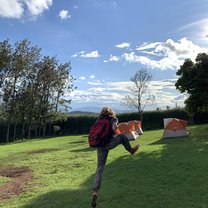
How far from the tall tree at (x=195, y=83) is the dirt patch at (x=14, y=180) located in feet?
47.2

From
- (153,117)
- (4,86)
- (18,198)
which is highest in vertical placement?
(4,86)

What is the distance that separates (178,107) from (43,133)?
17.6 meters

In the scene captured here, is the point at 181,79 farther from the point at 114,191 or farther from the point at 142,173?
the point at 114,191

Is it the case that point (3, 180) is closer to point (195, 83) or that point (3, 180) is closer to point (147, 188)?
point (147, 188)

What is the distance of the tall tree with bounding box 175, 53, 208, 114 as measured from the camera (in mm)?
26402

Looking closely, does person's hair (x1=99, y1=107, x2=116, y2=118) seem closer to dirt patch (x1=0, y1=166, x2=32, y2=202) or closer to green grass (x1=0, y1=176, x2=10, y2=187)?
dirt patch (x1=0, y1=166, x2=32, y2=202)

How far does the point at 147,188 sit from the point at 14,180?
573 cm

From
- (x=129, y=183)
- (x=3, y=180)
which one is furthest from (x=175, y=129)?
(x=129, y=183)

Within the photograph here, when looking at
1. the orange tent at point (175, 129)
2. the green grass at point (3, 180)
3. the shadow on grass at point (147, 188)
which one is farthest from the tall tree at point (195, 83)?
the green grass at point (3, 180)

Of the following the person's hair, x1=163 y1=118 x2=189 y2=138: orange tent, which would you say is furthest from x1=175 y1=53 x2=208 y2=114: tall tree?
the person's hair

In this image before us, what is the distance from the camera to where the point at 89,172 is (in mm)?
14070

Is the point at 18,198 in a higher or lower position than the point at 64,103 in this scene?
lower

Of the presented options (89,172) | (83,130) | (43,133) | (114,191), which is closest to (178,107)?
(83,130)

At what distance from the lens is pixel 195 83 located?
87.2 feet
